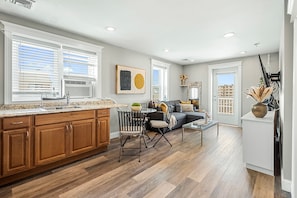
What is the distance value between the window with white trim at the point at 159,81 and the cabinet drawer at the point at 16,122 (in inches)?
147

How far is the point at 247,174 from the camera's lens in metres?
2.33

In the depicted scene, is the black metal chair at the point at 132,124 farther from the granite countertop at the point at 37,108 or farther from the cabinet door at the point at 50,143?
the cabinet door at the point at 50,143

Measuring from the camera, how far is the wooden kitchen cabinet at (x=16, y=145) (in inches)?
79.1

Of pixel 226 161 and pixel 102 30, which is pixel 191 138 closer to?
pixel 226 161

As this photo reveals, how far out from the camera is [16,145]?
82.4 inches

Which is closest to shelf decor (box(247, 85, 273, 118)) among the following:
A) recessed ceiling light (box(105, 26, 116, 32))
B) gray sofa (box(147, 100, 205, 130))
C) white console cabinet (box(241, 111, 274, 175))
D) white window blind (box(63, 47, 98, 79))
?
white console cabinet (box(241, 111, 274, 175))

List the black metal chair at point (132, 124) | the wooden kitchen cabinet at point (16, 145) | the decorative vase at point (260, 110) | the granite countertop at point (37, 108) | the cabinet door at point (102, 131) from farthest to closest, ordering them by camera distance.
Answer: the cabinet door at point (102, 131) → the black metal chair at point (132, 124) → the decorative vase at point (260, 110) → the granite countertop at point (37, 108) → the wooden kitchen cabinet at point (16, 145)

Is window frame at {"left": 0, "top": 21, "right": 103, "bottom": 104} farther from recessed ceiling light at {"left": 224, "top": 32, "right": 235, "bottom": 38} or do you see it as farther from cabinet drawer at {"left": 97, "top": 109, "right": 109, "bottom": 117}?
recessed ceiling light at {"left": 224, "top": 32, "right": 235, "bottom": 38}

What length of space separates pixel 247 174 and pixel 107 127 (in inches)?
99.9

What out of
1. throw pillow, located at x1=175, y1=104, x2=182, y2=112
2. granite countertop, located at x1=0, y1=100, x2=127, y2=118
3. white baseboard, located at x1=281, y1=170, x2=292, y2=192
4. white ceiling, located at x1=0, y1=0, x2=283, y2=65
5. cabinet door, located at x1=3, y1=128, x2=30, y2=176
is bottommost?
white baseboard, located at x1=281, y1=170, x2=292, y2=192

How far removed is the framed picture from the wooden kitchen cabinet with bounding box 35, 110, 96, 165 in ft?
4.96

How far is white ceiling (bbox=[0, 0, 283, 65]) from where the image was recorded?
2.24 meters

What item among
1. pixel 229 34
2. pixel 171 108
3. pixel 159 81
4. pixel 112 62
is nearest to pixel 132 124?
pixel 112 62

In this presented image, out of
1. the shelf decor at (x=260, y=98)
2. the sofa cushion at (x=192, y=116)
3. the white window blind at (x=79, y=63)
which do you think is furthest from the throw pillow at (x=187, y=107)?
the white window blind at (x=79, y=63)
